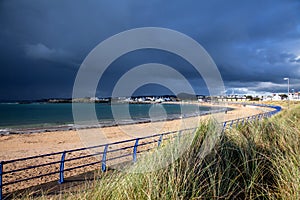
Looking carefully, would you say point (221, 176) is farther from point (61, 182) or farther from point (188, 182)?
point (61, 182)

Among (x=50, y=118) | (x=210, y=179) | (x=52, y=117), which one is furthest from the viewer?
(x=52, y=117)

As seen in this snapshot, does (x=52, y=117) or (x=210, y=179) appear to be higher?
(x=210, y=179)

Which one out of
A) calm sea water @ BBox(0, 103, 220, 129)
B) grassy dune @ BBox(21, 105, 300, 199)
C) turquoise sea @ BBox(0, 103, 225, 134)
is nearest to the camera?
grassy dune @ BBox(21, 105, 300, 199)

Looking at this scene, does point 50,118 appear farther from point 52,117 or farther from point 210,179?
point 210,179

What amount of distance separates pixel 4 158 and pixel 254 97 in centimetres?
17046

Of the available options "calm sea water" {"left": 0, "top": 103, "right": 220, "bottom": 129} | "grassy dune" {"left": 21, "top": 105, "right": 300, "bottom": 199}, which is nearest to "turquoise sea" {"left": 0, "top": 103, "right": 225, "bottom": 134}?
"calm sea water" {"left": 0, "top": 103, "right": 220, "bottom": 129}

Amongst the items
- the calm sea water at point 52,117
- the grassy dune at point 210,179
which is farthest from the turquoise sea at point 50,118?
the grassy dune at point 210,179

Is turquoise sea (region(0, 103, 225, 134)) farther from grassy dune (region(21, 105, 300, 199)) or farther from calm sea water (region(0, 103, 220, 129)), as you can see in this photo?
grassy dune (region(21, 105, 300, 199))

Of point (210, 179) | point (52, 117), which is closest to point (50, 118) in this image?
point (52, 117)

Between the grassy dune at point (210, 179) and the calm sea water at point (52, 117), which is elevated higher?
the grassy dune at point (210, 179)

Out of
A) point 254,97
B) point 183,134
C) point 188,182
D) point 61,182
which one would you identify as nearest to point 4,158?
point 61,182

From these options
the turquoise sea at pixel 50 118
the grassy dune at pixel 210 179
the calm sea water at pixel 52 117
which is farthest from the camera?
the calm sea water at pixel 52 117

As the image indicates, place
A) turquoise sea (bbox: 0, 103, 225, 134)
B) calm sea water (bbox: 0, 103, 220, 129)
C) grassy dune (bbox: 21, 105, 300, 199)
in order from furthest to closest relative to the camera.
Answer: calm sea water (bbox: 0, 103, 220, 129), turquoise sea (bbox: 0, 103, 225, 134), grassy dune (bbox: 21, 105, 300, 199)

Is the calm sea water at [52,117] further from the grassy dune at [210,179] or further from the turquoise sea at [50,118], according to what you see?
the grassy dune at [210,179]
